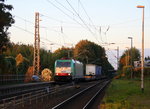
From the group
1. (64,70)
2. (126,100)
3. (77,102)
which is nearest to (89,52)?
(64,70)

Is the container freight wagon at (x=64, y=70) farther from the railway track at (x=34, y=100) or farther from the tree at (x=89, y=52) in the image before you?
the tree at (x=89, y=52)

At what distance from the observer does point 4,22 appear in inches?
1309

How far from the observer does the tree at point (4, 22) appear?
109ft

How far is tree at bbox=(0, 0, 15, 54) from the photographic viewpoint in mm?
33325

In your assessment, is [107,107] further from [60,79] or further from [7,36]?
[60,79]

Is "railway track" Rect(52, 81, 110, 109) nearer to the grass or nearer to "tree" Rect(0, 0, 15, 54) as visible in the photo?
the grass

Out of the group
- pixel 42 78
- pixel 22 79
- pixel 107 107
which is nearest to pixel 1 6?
Answer: pixel 22 79

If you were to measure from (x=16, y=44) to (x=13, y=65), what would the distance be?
45.4 meters

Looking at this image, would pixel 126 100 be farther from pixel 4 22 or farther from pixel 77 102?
pixel 4 22

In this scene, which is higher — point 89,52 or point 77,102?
point 89,52

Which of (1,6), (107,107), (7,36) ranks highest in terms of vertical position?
(1,6)

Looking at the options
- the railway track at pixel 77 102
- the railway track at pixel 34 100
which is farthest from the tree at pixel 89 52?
the railway track at pixel 77 102

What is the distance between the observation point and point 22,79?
46562mm

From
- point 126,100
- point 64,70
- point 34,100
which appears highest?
point 64,70
